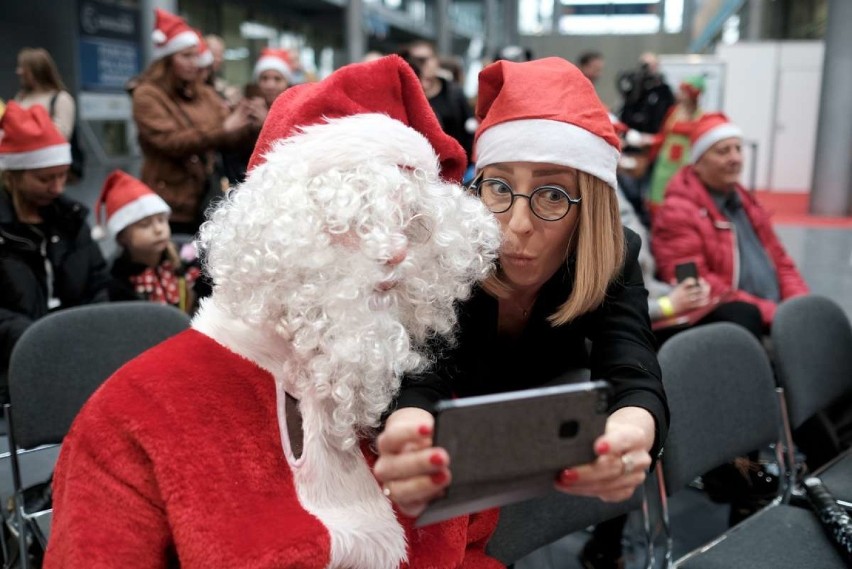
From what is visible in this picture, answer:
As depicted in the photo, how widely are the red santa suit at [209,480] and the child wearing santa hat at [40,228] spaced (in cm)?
175

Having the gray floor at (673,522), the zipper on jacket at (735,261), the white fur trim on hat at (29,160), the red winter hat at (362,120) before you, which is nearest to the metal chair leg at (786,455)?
the gray floor at (673,522)

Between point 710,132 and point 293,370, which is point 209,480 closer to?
point 293,370

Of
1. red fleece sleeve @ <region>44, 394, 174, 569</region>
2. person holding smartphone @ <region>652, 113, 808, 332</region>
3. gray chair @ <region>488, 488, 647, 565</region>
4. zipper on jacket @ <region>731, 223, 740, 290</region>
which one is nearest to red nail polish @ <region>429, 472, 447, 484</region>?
red fleece sleeve @ <region>44, 394, 174, 569</region>

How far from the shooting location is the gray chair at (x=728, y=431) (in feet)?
5.71

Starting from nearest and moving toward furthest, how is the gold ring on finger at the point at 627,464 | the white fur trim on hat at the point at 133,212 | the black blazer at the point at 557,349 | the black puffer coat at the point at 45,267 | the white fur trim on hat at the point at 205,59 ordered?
the gold ring on finger at the point at 627,464 < the black blazer at the point at 557,349 < the black puffer coat at the point at 45,267 < the white fur trim on hat at the point at 133,212 < the white fur trim on hat at the point at 205,59

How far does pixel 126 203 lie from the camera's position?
9.45 ft

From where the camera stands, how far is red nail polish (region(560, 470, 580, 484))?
88 cm

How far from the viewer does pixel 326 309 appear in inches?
42.0

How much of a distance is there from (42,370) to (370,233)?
51.4 inches

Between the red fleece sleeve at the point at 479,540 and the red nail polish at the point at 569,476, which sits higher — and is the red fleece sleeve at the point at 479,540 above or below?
below

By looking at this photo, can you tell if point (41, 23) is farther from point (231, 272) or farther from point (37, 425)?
point (231, 272)

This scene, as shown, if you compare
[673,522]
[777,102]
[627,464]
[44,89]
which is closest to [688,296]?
[673,522]

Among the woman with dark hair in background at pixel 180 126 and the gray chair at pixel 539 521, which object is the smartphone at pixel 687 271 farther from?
the woman with dark hair in background at pixel 180 126

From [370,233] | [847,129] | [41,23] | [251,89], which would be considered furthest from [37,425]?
[847,129]
